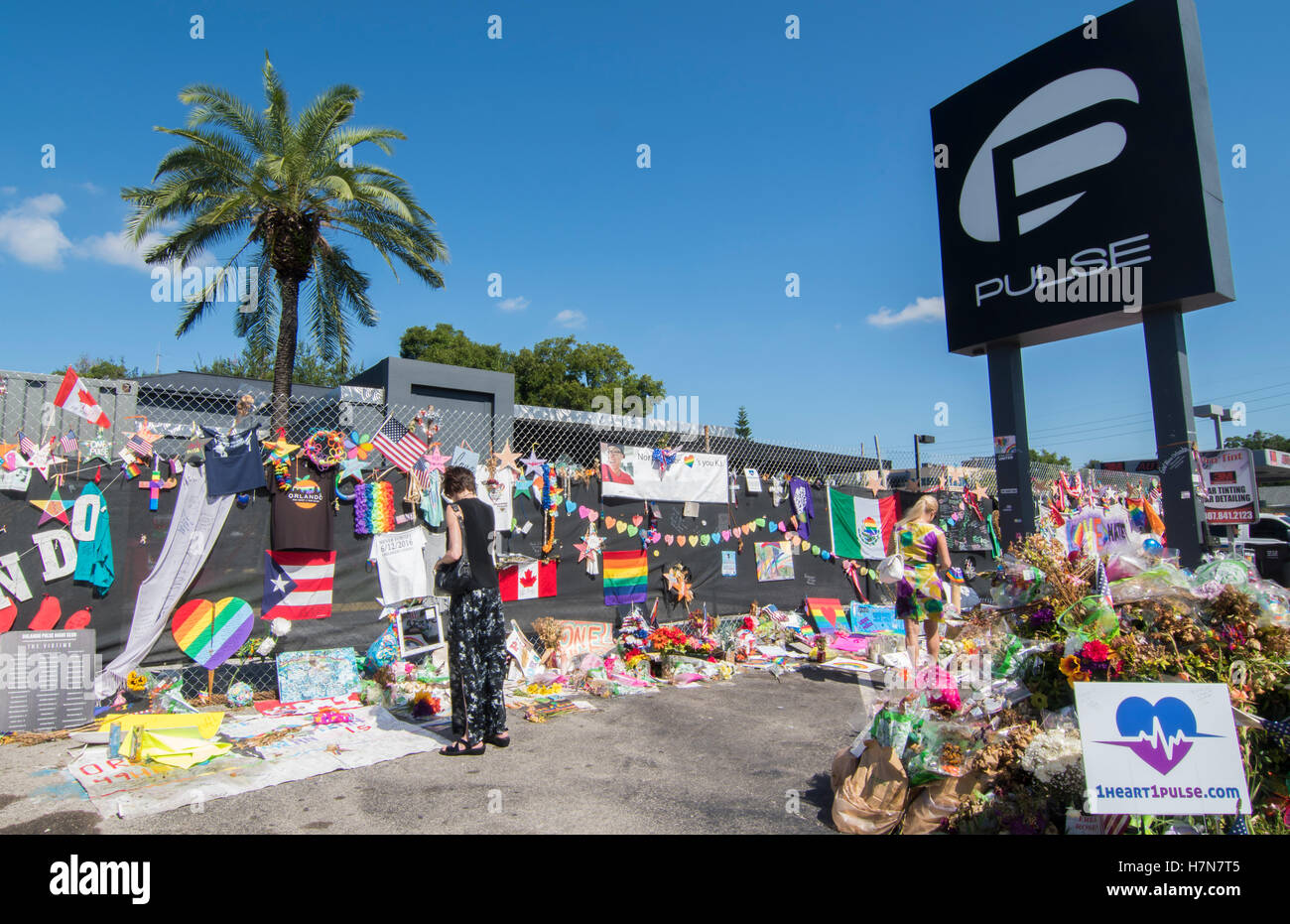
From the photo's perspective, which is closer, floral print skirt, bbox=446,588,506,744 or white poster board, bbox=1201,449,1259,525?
floral print skirt, bbox=446,588,506,744

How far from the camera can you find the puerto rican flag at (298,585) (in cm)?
600

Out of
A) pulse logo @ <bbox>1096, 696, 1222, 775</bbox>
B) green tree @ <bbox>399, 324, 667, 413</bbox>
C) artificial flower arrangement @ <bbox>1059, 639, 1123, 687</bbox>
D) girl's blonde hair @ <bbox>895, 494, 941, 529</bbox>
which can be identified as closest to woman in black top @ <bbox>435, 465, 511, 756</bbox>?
artificial flower arrangement @ <bbox>1059, 639, 1123, 687</bbox>

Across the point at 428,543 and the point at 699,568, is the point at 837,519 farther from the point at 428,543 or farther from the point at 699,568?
the point at 428,543

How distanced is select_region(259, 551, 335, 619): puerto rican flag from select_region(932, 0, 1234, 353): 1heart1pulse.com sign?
929cm

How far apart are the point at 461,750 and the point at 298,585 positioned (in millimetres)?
2494

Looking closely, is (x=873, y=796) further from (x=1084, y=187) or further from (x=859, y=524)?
(x=1084, y=187)

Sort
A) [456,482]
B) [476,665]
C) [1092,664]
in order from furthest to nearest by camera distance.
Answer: [456,482] → [476,665] → [1092,664]

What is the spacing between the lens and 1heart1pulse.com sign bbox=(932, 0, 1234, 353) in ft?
26.6

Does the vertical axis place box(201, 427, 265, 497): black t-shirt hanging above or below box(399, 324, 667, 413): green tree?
below

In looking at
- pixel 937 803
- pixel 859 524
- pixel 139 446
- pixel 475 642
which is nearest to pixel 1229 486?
pixel 859 524

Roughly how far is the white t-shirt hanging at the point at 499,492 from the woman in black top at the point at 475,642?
208 cm

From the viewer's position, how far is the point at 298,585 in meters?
6.11

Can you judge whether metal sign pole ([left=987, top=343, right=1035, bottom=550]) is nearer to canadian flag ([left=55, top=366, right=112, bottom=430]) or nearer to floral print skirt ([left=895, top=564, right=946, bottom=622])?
floral print skirt ([left=895, top=564, right=946, bottom=622])
